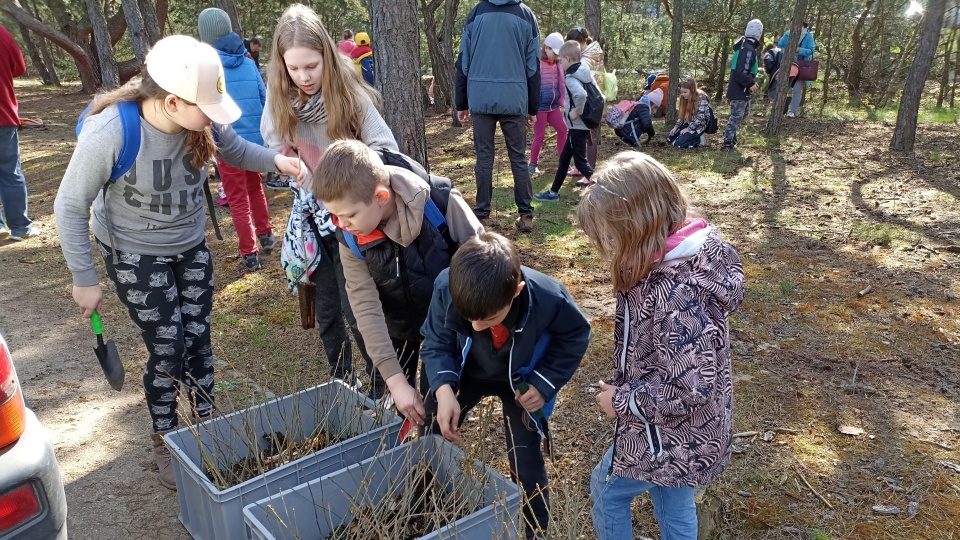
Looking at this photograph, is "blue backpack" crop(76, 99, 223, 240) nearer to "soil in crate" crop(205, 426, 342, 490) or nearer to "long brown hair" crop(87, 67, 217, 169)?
"long brown hair" crop(87, 67, 217, 169)

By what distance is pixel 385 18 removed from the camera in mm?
4203

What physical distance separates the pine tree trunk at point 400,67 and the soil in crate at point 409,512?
2581 millimetres

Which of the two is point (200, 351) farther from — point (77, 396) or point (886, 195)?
point (886, 195)

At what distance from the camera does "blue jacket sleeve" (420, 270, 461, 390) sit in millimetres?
2078

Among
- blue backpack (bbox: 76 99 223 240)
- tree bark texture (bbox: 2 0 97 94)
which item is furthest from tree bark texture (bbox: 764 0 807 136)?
tree bark texture (bbox: 2 0 97 94)

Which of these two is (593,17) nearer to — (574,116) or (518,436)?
(574,116)

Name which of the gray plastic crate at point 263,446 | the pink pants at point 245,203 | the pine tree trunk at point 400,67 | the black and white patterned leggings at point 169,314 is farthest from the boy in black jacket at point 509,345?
the pink pants at point 245,203

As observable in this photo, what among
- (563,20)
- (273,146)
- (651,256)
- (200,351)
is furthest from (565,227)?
(563,20)

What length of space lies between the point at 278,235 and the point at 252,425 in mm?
3764

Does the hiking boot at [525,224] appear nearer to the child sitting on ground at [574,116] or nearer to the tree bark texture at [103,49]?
the child sitting on ground at [574,116]

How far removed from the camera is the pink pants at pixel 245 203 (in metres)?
4.91

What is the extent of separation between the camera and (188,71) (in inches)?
89.0

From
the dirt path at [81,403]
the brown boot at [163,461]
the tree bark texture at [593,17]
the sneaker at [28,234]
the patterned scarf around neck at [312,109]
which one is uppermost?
the tree bark texture at [593,17]

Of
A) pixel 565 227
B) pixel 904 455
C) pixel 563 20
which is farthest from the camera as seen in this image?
pixel 563 20
